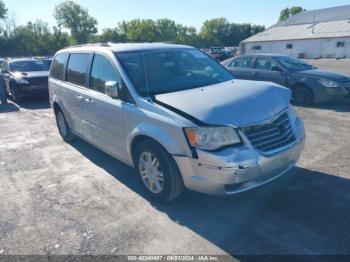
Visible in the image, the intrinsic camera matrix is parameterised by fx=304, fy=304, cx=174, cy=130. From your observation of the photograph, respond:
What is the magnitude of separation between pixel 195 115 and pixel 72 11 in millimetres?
102250

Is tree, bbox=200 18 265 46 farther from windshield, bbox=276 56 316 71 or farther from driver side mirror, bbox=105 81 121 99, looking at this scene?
driver side mirror, bbox=105 81 121 99

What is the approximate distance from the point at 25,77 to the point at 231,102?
1041cm

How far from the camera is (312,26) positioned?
4959 centimetres

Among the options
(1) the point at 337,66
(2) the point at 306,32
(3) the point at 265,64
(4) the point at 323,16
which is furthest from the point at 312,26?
(3) the point at 265,64

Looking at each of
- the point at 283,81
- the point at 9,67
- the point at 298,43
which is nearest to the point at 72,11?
the point at 298,43

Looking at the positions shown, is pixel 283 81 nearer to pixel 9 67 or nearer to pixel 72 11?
pixel 9 67

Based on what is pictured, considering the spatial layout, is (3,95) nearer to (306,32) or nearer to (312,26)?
(306,32)

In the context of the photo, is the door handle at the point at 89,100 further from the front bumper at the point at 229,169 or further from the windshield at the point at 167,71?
the front bumper at the point at 229,169

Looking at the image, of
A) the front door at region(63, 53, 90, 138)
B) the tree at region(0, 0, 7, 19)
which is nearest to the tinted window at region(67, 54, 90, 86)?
the front door at region(63, 53, 90, 138)

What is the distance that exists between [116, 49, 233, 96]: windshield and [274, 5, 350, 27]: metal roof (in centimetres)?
5220

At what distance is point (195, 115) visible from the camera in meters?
3.16

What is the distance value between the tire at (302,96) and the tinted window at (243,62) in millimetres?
1788

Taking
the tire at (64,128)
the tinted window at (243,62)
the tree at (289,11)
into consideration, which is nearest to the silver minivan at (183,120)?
the tire at (64,128)

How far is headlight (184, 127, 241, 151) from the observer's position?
3.09 m
